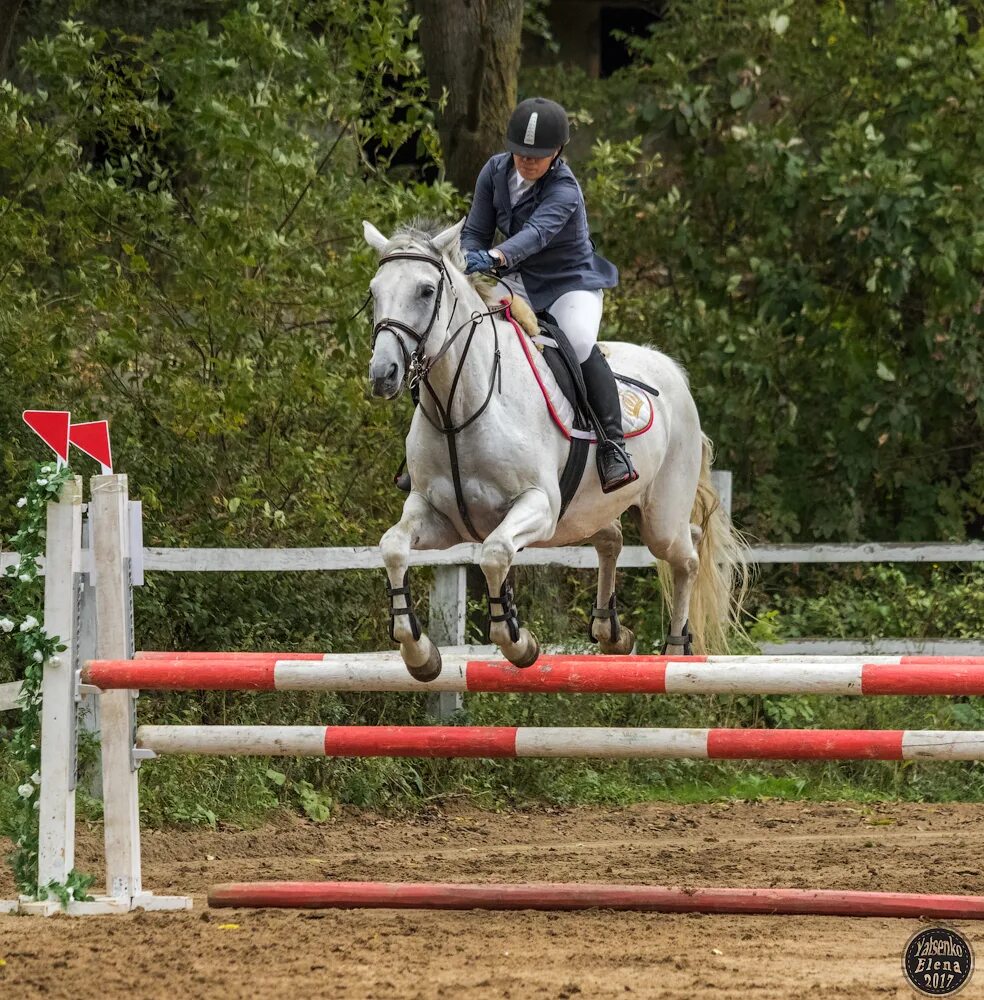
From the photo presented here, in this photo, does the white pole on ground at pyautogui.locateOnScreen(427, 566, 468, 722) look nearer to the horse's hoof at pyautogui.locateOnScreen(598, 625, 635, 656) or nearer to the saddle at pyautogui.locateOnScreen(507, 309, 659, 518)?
the horse's hoof at pyautogui.locateOnScreen(598, 625, 635, 656)

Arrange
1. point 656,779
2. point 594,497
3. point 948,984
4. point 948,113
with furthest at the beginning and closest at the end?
1. point 948,113
2. point 656,779
3. point 594,497
4. point 948,984

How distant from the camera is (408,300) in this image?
5043 mm

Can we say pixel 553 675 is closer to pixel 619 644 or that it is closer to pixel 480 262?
pixel 480 262

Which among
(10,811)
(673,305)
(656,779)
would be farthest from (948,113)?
(10,811)

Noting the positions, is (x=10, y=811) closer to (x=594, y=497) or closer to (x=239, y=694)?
(x=239, y=694)

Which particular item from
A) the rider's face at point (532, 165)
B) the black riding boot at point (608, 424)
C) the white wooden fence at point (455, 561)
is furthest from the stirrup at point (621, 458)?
the white wooden fence at point (455, 561)

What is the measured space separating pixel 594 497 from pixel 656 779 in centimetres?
314

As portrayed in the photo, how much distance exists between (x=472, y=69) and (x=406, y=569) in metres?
5.55

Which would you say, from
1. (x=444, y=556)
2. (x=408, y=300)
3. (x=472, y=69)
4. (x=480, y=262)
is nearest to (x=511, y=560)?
(x=408, y=300)

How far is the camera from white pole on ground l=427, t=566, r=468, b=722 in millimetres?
Answer: 8227

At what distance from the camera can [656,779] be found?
28.4 feet

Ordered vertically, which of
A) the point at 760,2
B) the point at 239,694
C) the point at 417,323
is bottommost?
the point at 239,694

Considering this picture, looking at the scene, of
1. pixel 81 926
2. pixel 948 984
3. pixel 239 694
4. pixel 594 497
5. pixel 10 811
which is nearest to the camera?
pixel 948 984

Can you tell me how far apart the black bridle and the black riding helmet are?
2.08 feet
